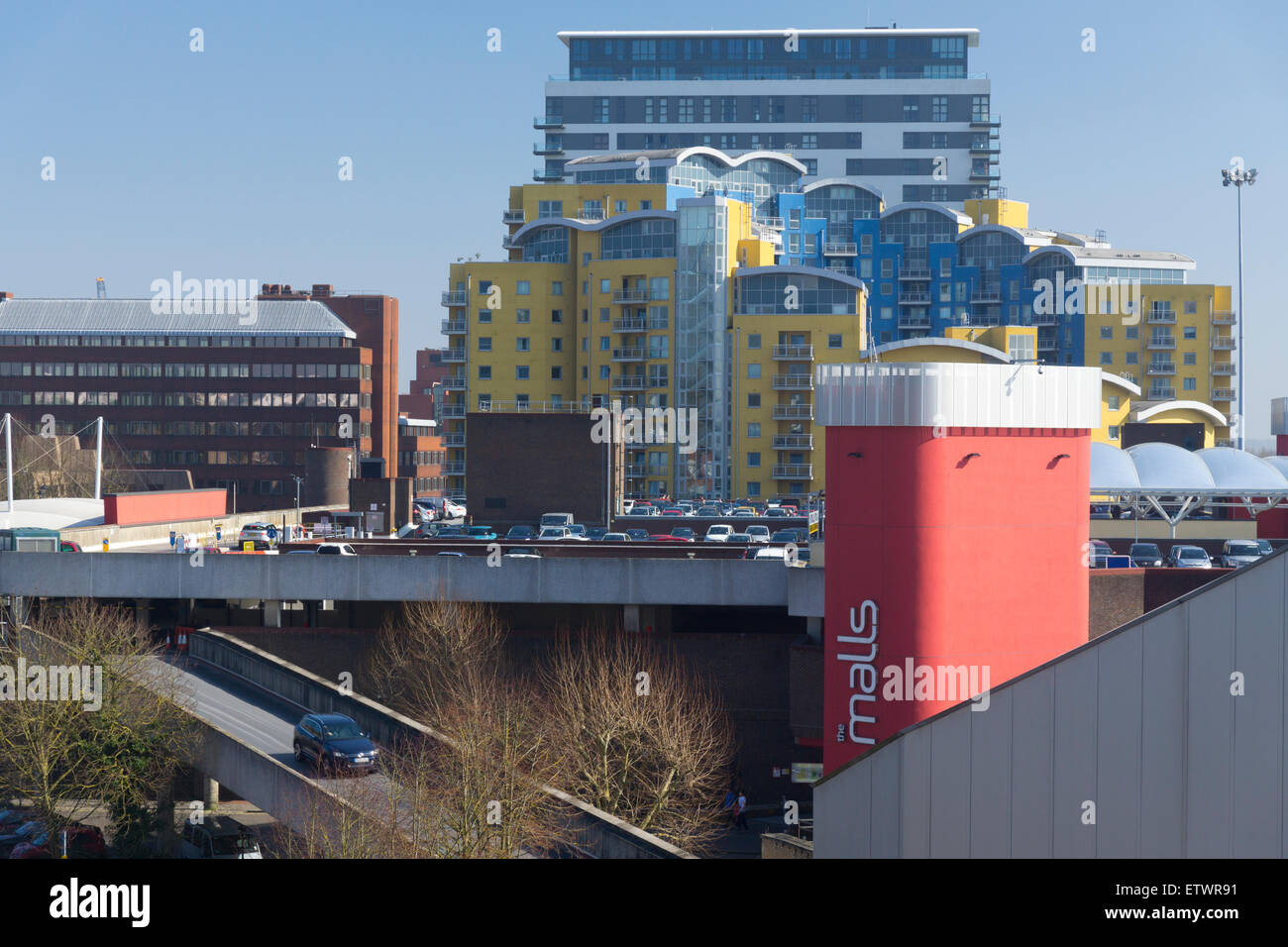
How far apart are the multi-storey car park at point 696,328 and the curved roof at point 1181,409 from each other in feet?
33.9

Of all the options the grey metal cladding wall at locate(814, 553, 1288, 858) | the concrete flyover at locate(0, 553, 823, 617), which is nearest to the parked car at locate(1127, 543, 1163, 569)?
the concrete flyover at locate(0, 553, 823, 617)

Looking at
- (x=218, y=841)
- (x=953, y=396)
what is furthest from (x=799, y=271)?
(x=953, y=396)

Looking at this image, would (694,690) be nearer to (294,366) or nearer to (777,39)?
(294,366)

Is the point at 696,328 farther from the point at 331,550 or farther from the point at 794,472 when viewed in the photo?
the point at 331,550

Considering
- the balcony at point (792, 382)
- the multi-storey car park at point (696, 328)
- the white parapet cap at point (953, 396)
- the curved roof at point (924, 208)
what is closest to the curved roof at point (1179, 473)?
the multi-storey car park at point (696, 328)

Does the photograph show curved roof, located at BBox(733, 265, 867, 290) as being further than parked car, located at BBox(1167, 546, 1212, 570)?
Yes

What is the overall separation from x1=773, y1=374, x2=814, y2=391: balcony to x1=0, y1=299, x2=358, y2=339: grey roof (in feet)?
119

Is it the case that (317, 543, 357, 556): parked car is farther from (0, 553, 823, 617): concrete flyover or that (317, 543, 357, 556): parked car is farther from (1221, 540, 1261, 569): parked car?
(1221, 540, 1261, 569): parked car

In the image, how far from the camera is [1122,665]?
27.5ft

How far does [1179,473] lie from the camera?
153 ft

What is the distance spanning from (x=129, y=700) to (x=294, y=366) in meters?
71.5

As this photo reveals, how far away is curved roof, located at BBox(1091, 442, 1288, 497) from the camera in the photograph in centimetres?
4481

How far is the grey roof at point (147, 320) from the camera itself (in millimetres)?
96688
